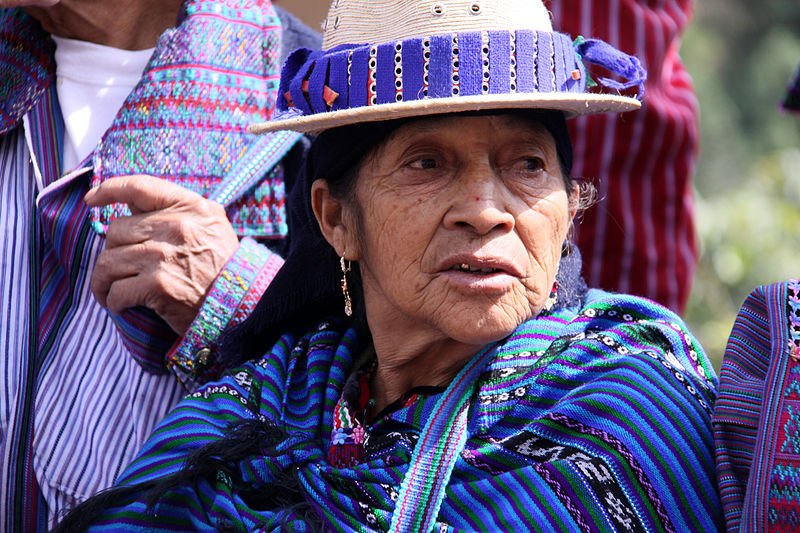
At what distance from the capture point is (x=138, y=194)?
113 inches

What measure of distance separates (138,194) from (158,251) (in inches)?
6.2

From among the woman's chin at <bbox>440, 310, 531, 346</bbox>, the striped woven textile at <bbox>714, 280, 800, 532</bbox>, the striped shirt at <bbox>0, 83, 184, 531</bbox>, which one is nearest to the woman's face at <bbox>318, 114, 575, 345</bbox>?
the woman's chin at <bbox>440, 310, 531, 346</bbox>

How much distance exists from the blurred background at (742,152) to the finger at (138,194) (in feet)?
17.1

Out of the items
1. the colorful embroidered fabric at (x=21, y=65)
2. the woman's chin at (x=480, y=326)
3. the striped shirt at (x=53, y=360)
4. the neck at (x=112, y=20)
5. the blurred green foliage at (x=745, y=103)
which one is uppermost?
the neck at (x=112, y=20)

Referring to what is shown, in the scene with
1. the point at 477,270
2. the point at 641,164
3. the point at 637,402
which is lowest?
the point at 641,164

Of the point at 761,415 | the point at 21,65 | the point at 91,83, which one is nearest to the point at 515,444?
the point at 761,415

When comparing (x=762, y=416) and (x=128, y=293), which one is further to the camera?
(x=128, y=293)

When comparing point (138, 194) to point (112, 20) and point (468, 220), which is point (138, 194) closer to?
point (112, 20)

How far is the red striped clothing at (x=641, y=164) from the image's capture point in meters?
3.96

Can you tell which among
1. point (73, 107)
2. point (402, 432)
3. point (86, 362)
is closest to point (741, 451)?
point (402, 432)

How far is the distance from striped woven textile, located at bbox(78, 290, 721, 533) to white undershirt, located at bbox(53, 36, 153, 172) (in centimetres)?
93

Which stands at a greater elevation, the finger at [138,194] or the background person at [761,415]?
the finger at [138,194]

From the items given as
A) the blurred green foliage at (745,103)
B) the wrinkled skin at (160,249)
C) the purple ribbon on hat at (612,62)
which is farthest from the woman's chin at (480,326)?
the blurred green foliage at (745,103)

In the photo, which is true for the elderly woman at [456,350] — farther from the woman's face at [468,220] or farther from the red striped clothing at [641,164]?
the red striped clothing at [641,164]
